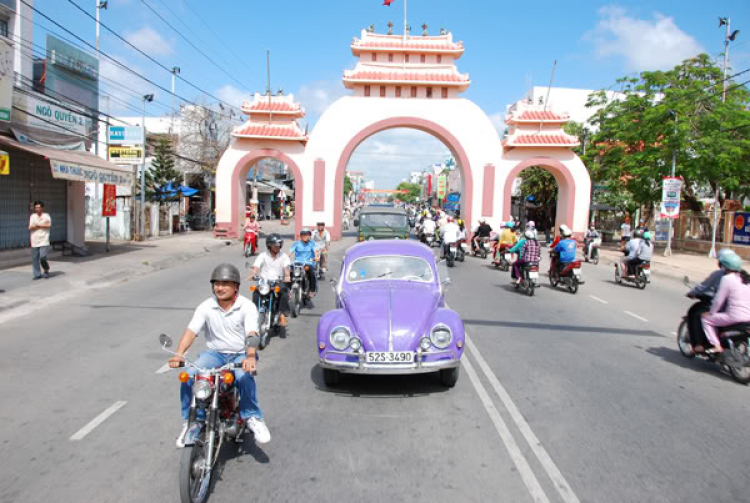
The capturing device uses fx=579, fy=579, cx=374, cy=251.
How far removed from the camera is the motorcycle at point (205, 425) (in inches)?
146

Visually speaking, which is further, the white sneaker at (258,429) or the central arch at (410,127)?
the central arch at (410,127)

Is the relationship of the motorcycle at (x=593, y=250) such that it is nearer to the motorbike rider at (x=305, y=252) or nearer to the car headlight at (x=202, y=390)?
the motorbike rider at (x=305, y=252)

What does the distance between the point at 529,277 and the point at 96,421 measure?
10.6 metres

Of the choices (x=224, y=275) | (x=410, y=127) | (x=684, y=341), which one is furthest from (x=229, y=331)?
(x=410, y=127)

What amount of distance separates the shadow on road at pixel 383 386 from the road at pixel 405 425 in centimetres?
3

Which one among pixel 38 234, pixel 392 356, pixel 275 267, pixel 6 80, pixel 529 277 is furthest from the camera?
pixel 6 80

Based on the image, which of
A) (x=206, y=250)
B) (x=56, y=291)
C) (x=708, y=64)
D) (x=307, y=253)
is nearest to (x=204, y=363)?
(x=307, y=253)

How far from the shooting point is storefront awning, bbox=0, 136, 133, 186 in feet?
47.8

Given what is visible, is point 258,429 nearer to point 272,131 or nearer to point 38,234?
point 38,234

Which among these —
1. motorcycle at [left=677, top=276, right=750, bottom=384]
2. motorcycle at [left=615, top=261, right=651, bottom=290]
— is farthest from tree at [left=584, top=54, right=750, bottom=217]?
motorcycle at [left=677, top=276, right=750, bottom=384]

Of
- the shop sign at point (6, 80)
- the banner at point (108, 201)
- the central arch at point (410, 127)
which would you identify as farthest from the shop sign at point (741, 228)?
the shop sign at point (6, 80)

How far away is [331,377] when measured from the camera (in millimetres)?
6254

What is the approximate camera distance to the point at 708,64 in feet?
90.6

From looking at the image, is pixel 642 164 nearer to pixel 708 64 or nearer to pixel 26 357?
pixel 708 64
